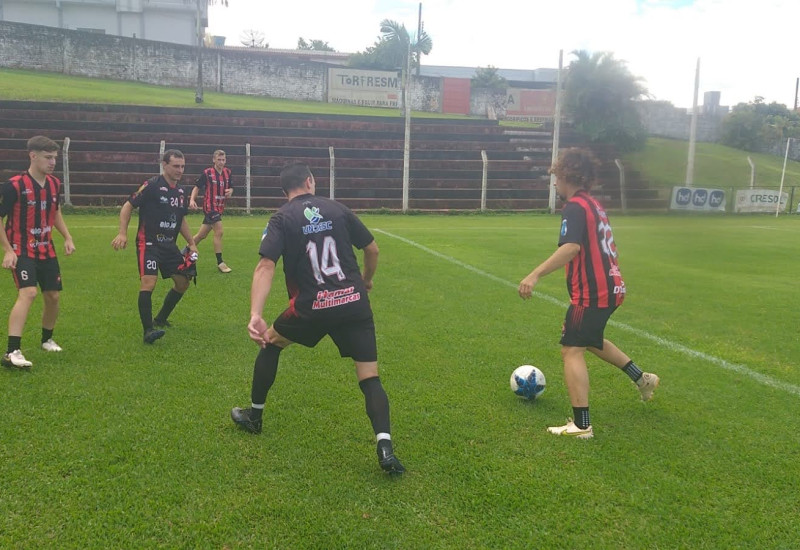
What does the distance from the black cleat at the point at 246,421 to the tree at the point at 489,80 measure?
41.4 meters

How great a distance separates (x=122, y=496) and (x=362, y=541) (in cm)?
134

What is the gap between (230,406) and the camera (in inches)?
185

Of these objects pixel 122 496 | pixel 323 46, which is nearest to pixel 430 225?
pixel 122 496

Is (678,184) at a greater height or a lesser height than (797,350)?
greater

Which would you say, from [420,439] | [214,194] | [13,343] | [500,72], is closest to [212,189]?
[214,194]

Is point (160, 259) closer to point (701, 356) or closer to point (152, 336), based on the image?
point (152, 336)

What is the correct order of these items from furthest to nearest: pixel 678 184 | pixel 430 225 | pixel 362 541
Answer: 1. pixel 430 225
2. pixel 678 184
3. pixel 362 541

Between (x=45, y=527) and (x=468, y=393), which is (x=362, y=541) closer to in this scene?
(x=45, y=527)

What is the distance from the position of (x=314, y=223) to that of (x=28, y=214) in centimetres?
335

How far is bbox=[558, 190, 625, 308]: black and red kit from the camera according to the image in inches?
165

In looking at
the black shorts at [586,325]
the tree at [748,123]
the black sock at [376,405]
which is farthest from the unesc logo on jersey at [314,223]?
the tree at [748,123]

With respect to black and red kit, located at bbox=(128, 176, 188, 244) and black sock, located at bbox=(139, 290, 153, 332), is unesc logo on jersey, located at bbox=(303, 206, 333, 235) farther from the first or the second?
black and red kit, located at bbox=(128, 176, 188, 244)

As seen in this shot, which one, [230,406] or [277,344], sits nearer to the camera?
[277,344]

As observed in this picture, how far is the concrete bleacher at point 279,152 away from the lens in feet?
76.1
